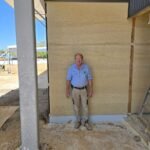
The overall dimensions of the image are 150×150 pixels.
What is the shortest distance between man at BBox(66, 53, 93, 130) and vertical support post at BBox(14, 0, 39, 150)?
1.20 meters

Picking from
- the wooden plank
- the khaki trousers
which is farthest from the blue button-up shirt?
A: the wooden plank

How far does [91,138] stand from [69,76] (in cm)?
119

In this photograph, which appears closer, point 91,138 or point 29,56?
point 29,56

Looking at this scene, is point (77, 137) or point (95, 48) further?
point (95, 48)

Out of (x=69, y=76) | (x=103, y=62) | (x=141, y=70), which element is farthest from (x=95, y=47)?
(x=141, y=70)

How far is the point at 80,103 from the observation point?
13.7 ft

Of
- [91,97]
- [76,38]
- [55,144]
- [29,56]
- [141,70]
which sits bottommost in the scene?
[55,144]

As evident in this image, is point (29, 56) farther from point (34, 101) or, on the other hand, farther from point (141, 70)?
point (141, 70)

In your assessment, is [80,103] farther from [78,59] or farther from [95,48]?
[95,48]

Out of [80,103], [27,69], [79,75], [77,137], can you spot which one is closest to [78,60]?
[79,75]

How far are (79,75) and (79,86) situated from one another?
22 centimetres

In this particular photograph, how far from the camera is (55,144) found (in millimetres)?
3365

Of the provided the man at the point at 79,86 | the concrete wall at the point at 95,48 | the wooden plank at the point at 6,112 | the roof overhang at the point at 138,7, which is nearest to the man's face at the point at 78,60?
the man at the point at 79,86

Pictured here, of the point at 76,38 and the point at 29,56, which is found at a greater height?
the point at 76,38
